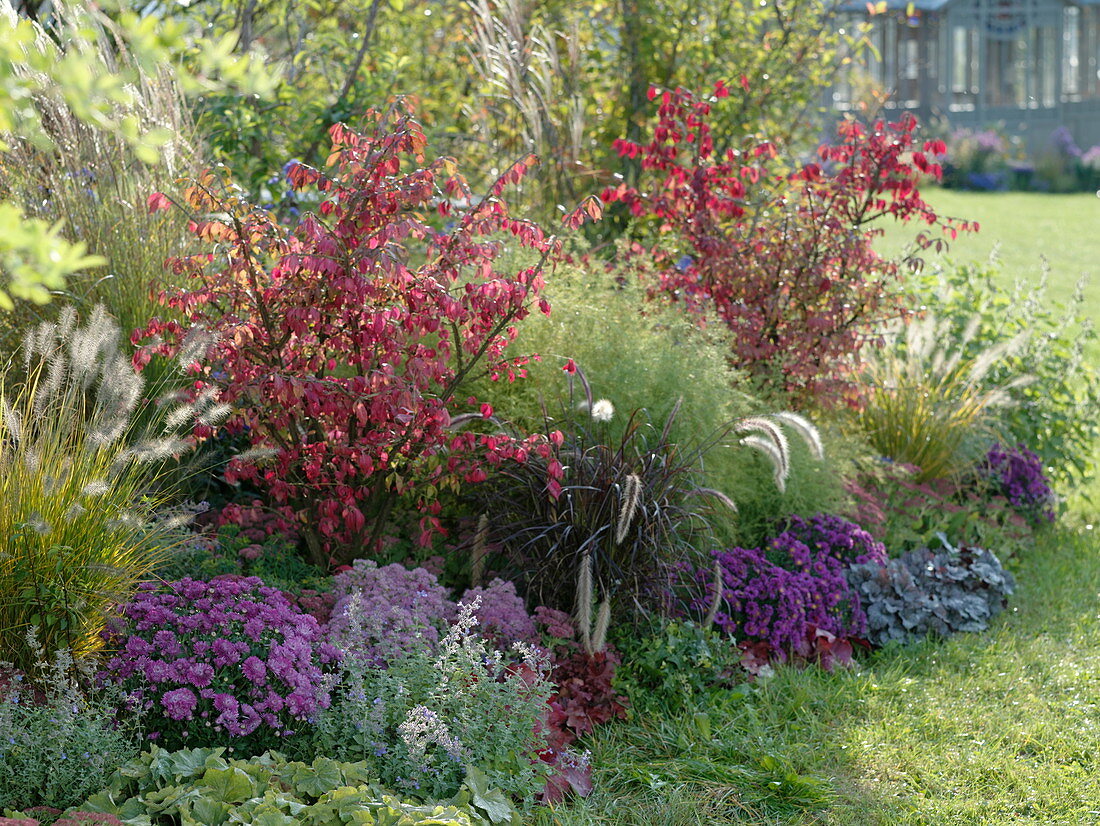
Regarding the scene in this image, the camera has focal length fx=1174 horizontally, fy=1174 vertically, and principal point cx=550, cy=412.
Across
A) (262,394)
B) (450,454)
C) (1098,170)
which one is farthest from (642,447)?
(1098,170)

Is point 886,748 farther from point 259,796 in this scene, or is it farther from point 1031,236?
point 1031,236

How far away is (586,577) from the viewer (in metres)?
3.77

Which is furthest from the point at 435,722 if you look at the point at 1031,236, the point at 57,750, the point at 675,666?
the point at 1031,236

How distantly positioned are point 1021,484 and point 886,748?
2.61m

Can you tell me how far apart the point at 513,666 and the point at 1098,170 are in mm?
22925

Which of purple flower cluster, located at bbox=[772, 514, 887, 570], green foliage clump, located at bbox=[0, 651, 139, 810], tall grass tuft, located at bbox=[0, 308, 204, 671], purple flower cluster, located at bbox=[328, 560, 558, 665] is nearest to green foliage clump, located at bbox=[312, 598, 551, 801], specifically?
purple flower cluster, located at bbox=[328, 560, 558, 665]

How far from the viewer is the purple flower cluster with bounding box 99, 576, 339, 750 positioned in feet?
9.52

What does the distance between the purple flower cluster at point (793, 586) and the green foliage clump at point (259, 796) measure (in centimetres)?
163

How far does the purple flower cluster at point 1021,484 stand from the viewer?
5.84 m

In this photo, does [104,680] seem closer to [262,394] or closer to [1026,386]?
[262,394]

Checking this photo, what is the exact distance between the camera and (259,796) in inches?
104

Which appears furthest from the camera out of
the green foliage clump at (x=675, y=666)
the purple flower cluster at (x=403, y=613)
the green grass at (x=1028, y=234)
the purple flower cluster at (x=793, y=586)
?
the green grass at (x=1028, y=234)

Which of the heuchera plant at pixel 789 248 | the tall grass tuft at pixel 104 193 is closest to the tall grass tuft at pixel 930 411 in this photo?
the heuchera plant at pixel 789 248

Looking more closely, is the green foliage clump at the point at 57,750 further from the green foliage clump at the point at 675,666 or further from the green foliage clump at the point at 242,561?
the green foliage clump at the point at 675,666
